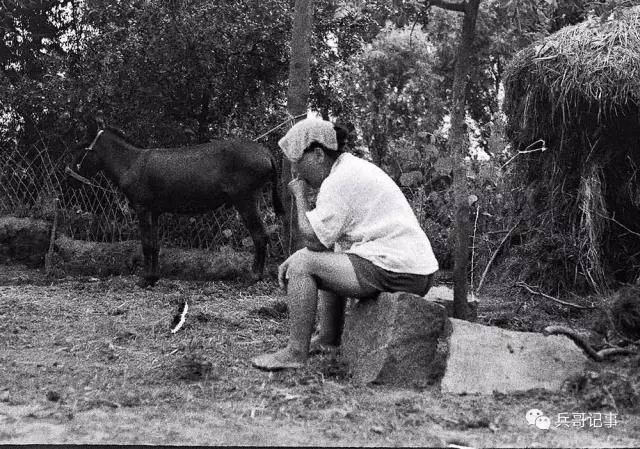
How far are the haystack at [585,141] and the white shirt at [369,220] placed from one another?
2463mm

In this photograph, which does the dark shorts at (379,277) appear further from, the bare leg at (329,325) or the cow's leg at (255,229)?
the cow's leg at (255,229)

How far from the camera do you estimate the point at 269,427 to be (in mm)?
3482

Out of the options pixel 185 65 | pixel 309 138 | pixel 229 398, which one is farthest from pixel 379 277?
pixel 185 65

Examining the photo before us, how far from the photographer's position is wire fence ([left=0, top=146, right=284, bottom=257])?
9.46m

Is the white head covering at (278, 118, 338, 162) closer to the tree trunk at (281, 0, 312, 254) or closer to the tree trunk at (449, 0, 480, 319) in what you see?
the tree trunk at (449, 0, 480, 319)

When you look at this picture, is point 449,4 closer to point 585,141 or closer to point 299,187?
point 585,141

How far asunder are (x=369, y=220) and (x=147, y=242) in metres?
4.22

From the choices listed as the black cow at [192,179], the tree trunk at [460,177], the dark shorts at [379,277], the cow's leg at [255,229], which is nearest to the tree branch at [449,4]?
the tree trunk at [460,177]

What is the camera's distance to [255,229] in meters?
8.16

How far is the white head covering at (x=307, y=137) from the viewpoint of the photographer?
443 centimetres

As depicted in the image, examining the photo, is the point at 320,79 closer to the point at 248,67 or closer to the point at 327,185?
the point at 248,67

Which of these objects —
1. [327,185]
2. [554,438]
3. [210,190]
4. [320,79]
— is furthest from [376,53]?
[554,438]

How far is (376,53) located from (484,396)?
51.2 ft

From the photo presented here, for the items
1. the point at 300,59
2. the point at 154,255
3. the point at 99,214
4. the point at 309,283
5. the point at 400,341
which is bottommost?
the point at 154,255
